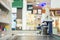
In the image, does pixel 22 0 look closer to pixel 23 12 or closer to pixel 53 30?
pixel 23 12

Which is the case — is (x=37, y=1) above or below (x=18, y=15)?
above

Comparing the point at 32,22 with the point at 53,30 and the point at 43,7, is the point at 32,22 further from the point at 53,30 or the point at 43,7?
the point at 53,30

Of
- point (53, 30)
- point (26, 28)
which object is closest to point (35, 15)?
point (26, 28)

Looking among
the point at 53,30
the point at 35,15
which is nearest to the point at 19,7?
the point at 35,15

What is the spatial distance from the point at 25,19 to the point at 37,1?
93 cm

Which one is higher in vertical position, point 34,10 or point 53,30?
point 34,10

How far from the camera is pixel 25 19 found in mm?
7406

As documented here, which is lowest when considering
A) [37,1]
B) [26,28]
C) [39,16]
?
[26,28]

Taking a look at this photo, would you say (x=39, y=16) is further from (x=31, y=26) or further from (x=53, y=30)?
(x=53, y=30)

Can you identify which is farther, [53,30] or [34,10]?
[34,10]

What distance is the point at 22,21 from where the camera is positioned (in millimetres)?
7383

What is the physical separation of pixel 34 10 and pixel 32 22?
512 mm

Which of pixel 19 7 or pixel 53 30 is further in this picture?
pixel 19 7

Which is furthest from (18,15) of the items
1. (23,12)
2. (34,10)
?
(34,10)
